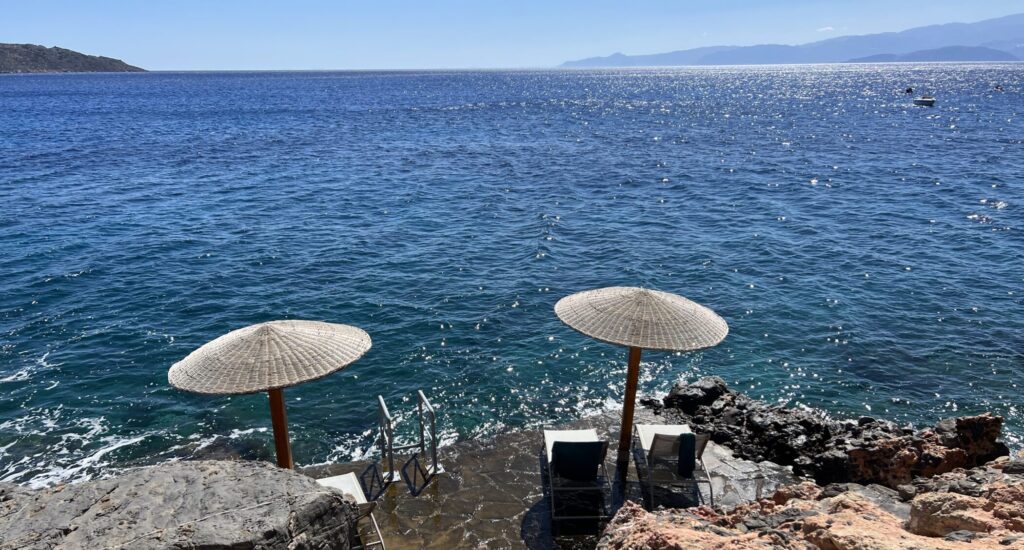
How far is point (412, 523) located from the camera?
29.9 feet

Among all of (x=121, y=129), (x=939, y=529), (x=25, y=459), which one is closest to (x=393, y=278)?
(x=25, y=459)

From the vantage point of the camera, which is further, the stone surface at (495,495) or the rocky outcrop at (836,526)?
the stone surface at (495,495)

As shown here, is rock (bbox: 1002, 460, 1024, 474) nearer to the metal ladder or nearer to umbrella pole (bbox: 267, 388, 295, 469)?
the metal ladder

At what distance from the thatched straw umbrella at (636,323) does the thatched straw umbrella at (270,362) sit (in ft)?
11.6

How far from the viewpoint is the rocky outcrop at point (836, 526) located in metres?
4.86

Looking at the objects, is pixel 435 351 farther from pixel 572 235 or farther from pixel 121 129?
pixel 121 129

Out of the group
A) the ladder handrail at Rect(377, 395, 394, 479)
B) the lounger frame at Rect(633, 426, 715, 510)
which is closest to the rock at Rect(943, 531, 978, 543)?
the lounger frame at Rect(633, 426, 715, 510)

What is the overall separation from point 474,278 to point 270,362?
42.0 feet

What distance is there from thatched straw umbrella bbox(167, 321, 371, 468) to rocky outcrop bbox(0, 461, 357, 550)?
203cm

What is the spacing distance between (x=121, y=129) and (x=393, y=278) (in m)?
52.9

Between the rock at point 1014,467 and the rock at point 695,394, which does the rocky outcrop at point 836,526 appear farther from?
the rock at point 695,394

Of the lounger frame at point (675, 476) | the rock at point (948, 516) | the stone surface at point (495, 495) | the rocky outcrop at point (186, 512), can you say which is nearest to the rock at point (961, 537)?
the rock at point (948, 516)

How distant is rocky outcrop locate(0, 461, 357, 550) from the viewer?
16.4 ft

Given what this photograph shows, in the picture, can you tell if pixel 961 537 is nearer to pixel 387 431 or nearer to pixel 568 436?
pixel 568 436
